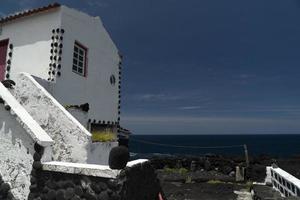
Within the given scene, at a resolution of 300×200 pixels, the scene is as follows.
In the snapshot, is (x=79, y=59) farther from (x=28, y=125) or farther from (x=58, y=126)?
(x=28, y=125)

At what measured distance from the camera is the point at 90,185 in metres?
6.68

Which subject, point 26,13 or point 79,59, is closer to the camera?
point 26,13

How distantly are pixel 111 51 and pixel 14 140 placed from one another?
30.9 ft

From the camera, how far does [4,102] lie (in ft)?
26.1

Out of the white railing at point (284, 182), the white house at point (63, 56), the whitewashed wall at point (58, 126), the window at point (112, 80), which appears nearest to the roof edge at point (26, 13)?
the white house at point (63, 56)

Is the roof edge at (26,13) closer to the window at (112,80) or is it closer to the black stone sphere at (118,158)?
the window at (112,80)

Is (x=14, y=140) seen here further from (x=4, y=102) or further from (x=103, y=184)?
(x=103, y=184)

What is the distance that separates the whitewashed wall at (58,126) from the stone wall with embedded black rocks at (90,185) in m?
1.24

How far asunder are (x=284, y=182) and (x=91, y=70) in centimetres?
900

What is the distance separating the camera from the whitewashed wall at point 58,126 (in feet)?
27.5

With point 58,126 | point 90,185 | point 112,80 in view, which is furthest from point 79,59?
point 90,185

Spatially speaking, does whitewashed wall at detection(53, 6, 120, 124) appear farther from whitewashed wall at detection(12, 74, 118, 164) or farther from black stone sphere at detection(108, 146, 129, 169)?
black stone sphere at detection(108, 146, 129, 169)

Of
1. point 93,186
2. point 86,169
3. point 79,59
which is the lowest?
point 93,186

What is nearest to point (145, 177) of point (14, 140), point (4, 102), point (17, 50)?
point (14, 140)
